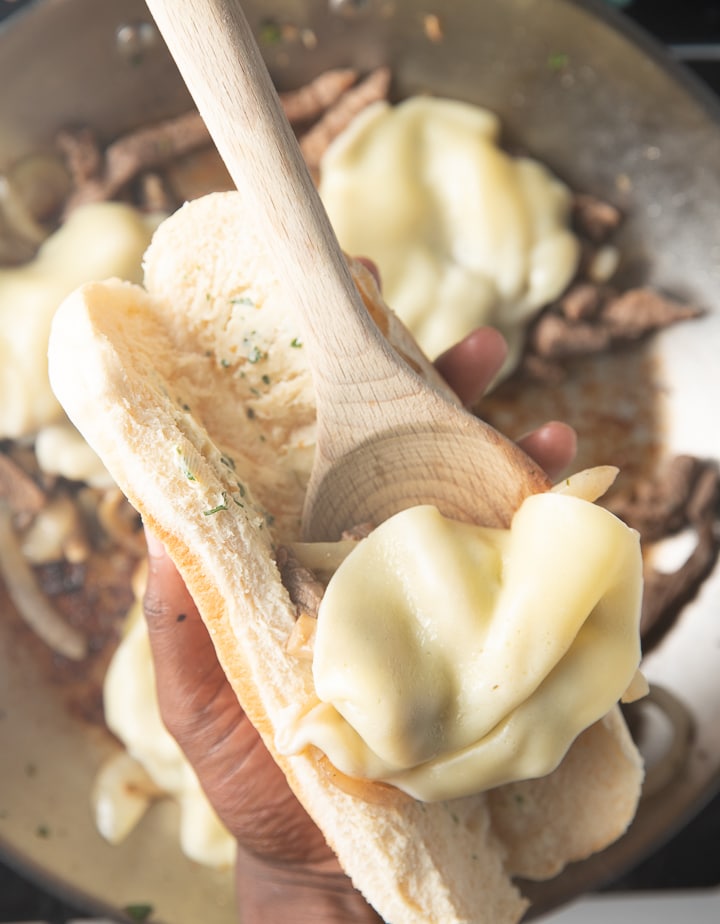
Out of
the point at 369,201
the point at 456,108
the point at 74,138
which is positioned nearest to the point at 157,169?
the point at 74,138

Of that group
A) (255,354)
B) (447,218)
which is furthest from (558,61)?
(255,354)

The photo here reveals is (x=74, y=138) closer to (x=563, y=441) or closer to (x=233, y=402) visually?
(x=233, y=402)

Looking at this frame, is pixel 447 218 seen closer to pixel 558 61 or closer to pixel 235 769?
pixel 558 61

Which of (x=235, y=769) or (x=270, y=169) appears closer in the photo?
(x=270, y=169)

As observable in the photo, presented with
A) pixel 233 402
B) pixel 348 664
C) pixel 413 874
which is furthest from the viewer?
pixel 233 402

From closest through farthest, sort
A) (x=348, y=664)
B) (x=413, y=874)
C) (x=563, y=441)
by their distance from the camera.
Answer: (x=348, y=664) → (x=413, y=874) → (x=563, y=441)
